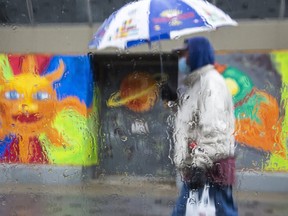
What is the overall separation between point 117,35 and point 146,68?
3236 mm

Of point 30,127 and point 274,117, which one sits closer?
point 274,117

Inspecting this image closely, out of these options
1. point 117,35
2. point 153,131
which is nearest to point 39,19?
point 153,131

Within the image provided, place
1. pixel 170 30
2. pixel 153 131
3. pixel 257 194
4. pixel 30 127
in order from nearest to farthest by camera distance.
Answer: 1. pixel 170 30
2. pixel 257 194
3. pixel 153 131
4. pixel 30 127

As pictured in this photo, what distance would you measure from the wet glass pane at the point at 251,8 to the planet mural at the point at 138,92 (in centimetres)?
128

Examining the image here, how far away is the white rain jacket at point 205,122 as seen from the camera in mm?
2756

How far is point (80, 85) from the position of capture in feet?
22.2

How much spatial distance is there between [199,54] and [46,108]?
423 cm

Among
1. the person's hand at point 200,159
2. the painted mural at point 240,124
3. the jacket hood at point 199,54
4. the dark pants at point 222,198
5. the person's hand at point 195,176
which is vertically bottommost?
the painted mural at point 240,124

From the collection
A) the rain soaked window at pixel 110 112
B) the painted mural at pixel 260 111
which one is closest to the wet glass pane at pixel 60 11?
the rain soaked window at pixel 110 112

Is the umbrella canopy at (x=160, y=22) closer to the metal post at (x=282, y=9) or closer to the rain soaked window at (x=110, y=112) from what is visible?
the rain soaked window at (x=110, y=112)

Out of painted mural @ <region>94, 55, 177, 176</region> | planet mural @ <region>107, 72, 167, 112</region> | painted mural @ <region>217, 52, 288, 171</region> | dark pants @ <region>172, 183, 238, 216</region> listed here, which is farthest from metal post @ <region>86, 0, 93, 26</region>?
dark pants @ <region>172, 183, 238, 216</region>

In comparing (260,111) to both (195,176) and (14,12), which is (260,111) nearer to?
(14,12)

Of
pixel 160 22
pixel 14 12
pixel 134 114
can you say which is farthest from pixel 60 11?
pixel 160 22

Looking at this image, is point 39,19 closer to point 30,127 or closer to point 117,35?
point 30,127
